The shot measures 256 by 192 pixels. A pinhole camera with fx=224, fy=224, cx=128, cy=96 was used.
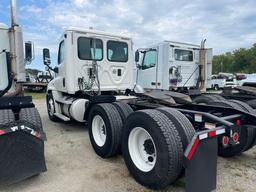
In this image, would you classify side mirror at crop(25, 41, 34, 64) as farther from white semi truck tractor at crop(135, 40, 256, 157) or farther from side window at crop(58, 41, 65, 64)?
white semi truck tractor at crop(135, 40, 256, 157)

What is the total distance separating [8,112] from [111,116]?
5.22 ft

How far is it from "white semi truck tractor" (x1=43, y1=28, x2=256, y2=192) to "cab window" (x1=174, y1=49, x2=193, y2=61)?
2722mm

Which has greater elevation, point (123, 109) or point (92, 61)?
point (92, 61)

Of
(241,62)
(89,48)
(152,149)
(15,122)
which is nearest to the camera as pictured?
(15,122)

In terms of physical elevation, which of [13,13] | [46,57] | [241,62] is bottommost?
[46,57]

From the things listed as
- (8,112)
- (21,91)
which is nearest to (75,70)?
(21,91)

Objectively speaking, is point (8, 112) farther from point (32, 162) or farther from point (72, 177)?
point (72, 177)

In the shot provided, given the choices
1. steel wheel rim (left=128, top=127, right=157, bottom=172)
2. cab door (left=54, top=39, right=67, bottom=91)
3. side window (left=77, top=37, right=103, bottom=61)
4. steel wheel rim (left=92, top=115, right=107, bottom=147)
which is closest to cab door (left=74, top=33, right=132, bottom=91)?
side window (left=77, top=37, right=103, bottom=61)

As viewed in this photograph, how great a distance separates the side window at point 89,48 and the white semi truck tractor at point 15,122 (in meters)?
2.05

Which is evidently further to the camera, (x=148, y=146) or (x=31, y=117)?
(x=31, y=117)

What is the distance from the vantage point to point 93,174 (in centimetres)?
338

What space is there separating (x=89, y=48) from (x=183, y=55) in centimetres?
434

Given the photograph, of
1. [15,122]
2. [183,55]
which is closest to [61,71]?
[15,122]

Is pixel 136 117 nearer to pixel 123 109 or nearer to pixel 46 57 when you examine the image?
pixel 123 109
